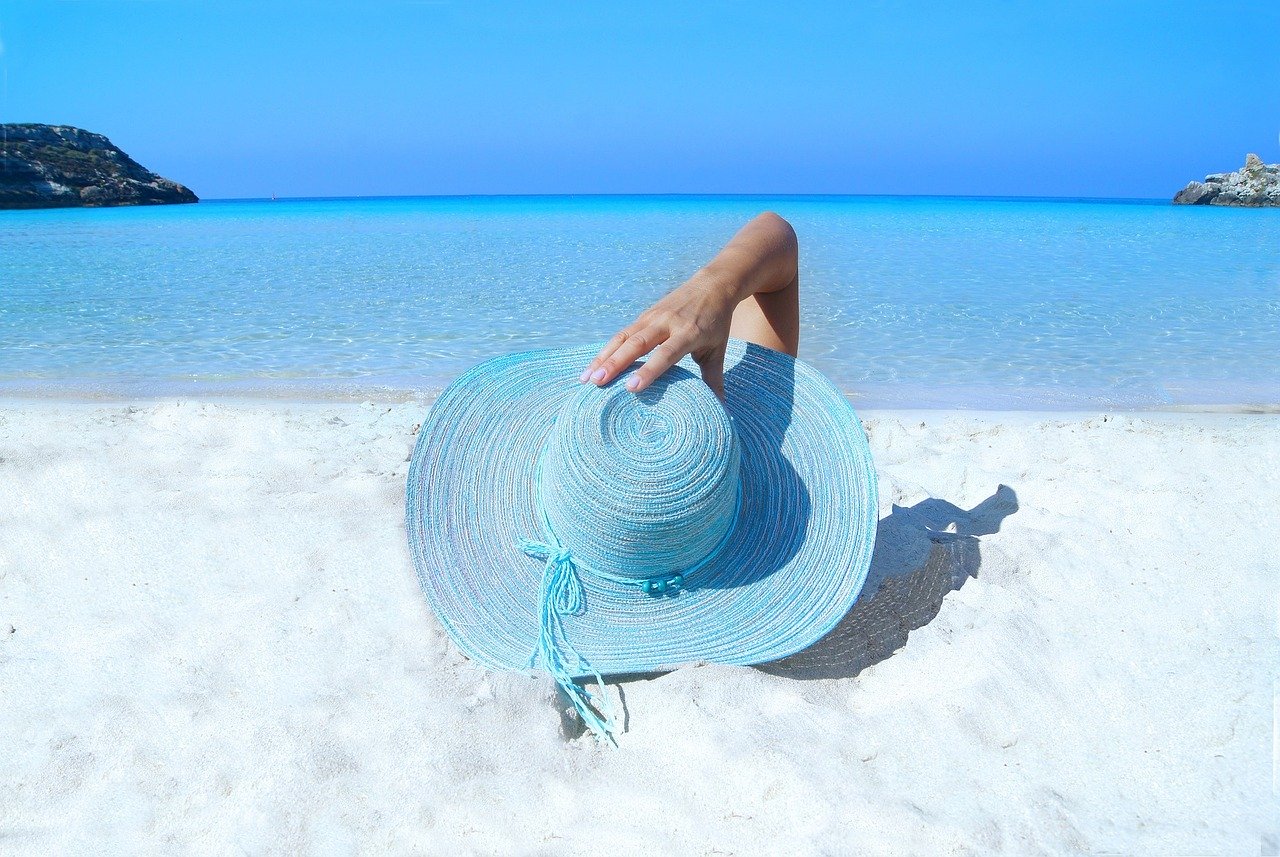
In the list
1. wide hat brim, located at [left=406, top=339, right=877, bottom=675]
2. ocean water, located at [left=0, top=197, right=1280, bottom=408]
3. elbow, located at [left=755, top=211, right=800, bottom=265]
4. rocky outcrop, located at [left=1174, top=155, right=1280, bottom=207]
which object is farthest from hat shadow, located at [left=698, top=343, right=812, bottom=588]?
rocky outcrop, located at [left=1174, top=155, right=1280, bottom=207]

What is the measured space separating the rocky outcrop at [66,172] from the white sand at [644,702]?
120 feet

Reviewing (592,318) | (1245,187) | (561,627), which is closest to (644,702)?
(561,627)

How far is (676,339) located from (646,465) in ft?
0.89

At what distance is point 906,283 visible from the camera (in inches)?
386

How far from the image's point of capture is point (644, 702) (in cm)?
175

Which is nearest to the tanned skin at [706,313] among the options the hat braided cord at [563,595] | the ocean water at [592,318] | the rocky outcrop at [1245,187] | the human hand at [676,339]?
the human hand at [676,339]

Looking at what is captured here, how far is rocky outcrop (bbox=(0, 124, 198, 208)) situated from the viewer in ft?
104

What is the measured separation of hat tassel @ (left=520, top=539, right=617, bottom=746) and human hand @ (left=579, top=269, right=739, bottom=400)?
403mm

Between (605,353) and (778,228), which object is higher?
(778,228)

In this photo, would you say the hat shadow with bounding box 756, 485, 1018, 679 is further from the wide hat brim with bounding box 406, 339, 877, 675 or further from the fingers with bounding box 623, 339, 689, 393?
the fingers with bounding box 623, 339, 689, 393

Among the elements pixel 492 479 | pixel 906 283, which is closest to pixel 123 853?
pixel 492 479

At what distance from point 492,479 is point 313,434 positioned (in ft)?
5.96

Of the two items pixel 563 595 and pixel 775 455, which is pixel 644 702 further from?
pixel 775 455

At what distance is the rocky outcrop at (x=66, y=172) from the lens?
31.8 metres
